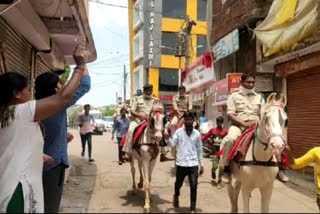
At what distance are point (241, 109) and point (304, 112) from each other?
633 centimetres

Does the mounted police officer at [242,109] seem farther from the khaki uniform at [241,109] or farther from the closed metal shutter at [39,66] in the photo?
the closed metal shutter at [39,66]

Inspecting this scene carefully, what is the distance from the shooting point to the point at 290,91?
1308cm

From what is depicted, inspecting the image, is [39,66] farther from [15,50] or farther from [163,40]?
[163,40]

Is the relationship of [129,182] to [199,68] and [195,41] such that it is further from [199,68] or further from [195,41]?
[195,41]

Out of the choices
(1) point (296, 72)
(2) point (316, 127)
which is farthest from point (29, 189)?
(1) point (296, 72)

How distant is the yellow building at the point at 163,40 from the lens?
1617 inches

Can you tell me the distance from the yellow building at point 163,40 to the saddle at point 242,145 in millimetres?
33993

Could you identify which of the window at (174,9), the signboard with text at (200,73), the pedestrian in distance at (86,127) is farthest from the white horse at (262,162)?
the window at (174,9)

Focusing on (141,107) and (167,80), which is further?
(167,80)

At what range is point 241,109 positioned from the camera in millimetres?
6363

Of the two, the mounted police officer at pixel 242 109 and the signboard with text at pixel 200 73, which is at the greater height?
the signboard with text at pixel 200 73

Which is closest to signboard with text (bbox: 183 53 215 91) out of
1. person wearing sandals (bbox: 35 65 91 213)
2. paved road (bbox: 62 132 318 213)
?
paved road (bbox: 62 132 318 213)

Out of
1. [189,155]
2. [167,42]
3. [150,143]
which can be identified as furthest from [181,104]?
[167,42]

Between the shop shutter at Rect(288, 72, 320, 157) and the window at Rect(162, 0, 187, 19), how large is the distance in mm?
29791
